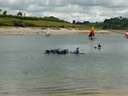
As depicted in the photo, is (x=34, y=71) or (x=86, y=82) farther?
(x=34, y=71)

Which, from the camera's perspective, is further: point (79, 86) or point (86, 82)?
point (86, 82)

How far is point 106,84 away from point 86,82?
1907mm

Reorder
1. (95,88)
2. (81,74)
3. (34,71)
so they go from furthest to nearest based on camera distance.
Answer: (34,71), (81,74), (95,88)

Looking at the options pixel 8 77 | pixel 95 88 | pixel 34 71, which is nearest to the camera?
pixel 95 88

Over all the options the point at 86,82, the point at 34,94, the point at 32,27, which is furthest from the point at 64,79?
the point at 32,27

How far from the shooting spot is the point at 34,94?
2850 centimetres

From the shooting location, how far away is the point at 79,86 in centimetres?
3203

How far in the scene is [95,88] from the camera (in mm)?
31078

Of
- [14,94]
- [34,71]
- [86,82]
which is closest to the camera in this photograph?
[14,94]

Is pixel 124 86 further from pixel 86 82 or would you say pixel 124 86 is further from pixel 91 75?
pixel 91 75

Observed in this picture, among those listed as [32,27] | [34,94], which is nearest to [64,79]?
[34,94]

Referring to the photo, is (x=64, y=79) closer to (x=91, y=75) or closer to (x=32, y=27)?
(x=91, y=75)

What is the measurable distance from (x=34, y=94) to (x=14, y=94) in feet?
3.90

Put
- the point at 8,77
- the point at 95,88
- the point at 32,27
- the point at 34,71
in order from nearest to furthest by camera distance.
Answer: the point at 95,88, the point at 8,77, the point at 34,71, the point at 32,27
